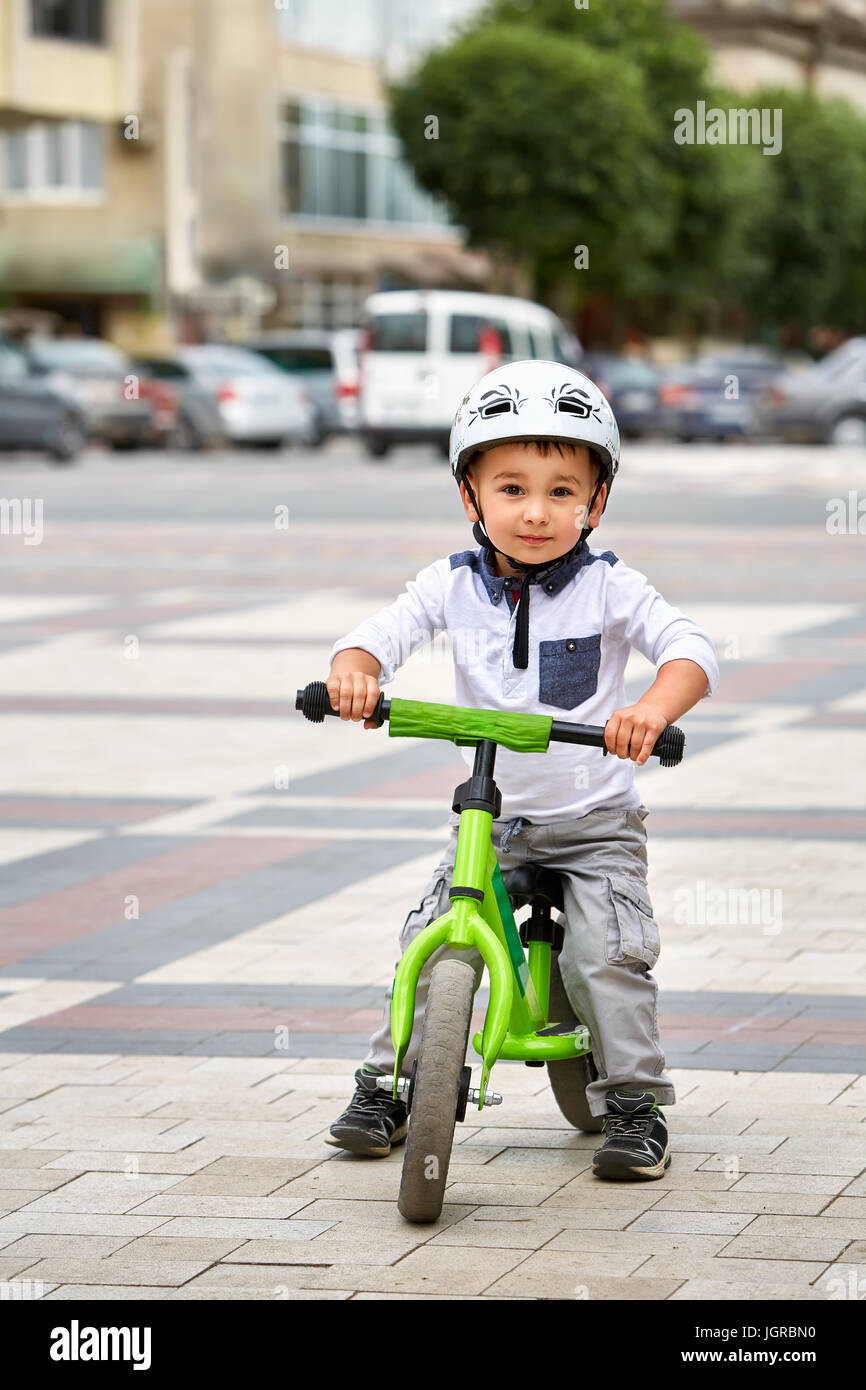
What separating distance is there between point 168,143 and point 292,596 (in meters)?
42.6

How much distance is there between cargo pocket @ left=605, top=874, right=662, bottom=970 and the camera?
15.0 feet

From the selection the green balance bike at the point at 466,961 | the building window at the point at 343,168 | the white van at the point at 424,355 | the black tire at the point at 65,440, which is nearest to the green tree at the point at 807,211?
the building window at the point at 343,168

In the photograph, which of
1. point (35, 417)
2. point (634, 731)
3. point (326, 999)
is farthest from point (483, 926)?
point (35, 417)

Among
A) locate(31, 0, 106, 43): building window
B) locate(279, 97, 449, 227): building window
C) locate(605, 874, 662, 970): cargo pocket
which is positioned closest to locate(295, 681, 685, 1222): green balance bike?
locate(605, 874, 662, 970): cargo pocket

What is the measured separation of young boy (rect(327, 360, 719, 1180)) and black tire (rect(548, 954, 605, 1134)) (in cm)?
5

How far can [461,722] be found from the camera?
435 centimetres

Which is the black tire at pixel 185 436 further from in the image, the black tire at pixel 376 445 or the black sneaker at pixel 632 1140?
the black sneaker at pixel 632 1140

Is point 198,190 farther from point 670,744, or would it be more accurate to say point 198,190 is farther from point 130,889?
point 670,744

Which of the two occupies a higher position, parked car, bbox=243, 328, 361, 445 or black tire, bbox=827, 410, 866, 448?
parked car, bbox=243, 328, 361, 445

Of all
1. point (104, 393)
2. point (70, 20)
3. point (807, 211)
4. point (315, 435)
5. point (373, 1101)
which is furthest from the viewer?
point (807, 211)

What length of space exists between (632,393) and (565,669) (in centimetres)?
3578

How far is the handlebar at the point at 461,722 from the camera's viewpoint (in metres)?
4.30

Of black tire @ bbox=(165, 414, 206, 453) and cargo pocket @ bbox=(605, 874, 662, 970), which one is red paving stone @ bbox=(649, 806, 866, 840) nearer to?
cargo pocket @ bbox=(605, 874, 662, 970)
